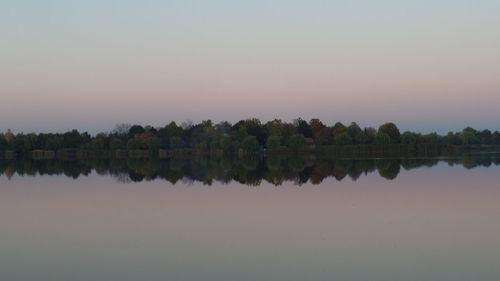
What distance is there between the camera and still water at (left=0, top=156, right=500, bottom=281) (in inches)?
337

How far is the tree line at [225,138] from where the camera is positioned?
8069cm

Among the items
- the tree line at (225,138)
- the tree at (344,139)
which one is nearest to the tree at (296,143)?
the tree line at (225,138)

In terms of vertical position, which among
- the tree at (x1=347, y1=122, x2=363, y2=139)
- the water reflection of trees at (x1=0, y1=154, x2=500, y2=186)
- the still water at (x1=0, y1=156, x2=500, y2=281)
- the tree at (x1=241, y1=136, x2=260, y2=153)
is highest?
the tree at (x1=347, y1=122, x2=363, y2=139)

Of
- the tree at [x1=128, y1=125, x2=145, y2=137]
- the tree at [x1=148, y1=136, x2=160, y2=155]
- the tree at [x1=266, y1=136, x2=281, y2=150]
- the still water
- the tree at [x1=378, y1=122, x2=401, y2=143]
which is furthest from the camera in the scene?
the tree at [x1=128, y1=125, x2=145, y2=137]

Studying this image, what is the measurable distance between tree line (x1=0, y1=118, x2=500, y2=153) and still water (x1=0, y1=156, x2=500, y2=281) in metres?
60.8

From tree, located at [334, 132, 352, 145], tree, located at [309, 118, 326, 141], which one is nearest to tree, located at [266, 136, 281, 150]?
tree, located at [334, 132, 352, 145]

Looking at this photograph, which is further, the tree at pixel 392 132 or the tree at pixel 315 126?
the tree at pixel 315 126

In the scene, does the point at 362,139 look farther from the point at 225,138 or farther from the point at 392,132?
the point at 225,138

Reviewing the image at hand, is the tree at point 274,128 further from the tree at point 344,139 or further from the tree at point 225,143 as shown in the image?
the tree at point 344,139

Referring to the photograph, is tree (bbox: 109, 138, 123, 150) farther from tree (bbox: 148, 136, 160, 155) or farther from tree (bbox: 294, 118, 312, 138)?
tree (bbox: 294, 118, 312, 138)

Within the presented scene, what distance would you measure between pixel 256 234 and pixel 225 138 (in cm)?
7014

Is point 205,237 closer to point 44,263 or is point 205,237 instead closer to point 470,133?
point 44,263

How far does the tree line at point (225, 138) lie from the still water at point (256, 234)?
199ft

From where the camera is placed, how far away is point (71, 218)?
14.4 m
